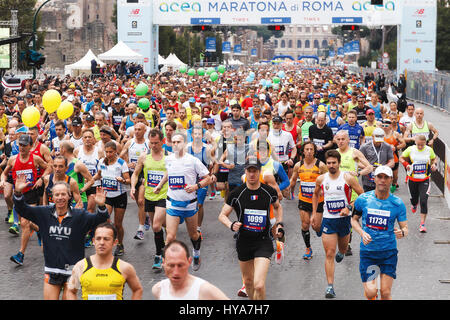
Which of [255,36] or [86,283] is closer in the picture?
[86,283]

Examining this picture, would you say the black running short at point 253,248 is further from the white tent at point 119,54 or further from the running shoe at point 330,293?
the white tent at point 119,54

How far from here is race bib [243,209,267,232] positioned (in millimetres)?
7570

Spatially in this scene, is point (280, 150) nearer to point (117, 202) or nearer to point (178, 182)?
point (117, 202)

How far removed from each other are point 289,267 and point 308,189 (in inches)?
43.5

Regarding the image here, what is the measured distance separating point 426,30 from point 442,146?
28.7m

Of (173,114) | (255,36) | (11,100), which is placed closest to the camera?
(173,114)

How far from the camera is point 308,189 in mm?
10141

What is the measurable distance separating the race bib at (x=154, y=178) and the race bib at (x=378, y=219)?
11.7 ft

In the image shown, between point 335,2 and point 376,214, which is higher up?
point 335,2

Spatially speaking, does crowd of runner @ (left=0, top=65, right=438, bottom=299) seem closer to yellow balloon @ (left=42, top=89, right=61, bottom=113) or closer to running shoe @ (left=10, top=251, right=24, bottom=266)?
running shoe @ (left=10, top=251, right=24, bottom=266)

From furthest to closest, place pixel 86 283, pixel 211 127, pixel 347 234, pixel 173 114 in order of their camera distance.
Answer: pixel 173 114 < pixel 211 127 < pixel 347 234 < pixel 86 283

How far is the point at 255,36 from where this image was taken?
198250 millimetres

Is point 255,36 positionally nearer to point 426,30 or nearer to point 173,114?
point 426,30

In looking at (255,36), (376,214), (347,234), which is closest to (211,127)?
(347,234)
